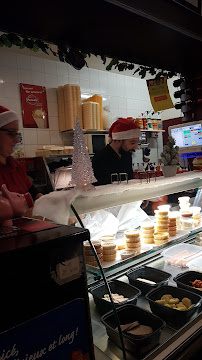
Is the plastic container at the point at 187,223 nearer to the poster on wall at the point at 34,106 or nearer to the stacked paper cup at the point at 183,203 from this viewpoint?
the stacked paper cup at the point at 183,203

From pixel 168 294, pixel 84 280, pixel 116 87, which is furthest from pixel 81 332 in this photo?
pixel 116 87

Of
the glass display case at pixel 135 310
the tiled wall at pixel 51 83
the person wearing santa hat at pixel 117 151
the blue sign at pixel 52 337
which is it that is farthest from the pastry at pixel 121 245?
the tiled wall at pixel 51 83

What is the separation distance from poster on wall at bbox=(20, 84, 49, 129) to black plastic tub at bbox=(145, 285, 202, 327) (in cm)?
397

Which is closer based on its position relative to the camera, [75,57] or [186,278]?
[186,278]

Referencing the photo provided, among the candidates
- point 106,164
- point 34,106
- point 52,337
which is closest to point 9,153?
point 106,164

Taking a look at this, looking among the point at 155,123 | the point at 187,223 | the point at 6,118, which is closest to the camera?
the point at 187,223

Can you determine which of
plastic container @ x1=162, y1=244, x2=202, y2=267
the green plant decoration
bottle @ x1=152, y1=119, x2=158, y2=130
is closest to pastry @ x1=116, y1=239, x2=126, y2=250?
plastic container @ x1=162, y1=244, x2=202, y2=267

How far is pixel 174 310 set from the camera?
1.38 meters

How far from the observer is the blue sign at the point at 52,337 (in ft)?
2.62

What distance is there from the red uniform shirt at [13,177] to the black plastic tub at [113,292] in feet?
4.52

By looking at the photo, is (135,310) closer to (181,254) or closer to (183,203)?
(181,254)

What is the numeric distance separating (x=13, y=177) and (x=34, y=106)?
2586mm

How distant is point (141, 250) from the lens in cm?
179

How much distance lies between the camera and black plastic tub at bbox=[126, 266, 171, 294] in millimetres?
1631
